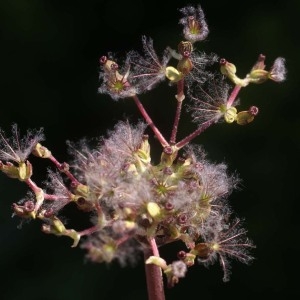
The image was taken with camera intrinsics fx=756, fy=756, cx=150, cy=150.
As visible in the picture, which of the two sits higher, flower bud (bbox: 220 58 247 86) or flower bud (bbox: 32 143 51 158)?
flower bud (bbox: 220 58 247 86)

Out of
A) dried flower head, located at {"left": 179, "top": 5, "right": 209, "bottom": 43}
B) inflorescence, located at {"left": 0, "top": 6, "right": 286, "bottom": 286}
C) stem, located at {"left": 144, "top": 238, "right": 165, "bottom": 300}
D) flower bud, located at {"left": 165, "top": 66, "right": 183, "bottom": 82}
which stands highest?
dried flower head, located at {"left": 179, "top": 5, "right": 209, "bottom": 43}

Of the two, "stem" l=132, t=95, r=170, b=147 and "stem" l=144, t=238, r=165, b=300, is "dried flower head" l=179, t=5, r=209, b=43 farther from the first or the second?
"stem" l=144, t=238, r=165, b=300

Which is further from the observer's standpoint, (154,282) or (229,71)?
(229,71)

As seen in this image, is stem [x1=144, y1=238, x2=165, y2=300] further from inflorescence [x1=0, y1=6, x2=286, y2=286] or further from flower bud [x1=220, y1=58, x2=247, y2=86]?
flower bud [x1=220, y1=58, x2=247, y2=86]

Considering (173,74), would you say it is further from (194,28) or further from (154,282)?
(154,282)

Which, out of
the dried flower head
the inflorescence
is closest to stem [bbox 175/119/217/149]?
the inflorescence

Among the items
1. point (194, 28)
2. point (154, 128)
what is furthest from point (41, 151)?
point (194, 28)

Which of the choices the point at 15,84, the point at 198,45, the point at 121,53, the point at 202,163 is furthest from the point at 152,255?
the point at 15,84

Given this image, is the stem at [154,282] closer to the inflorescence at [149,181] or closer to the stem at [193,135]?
the inflorescence at [149,181]

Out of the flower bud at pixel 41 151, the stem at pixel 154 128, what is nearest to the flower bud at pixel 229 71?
the stem at pixel 154 128

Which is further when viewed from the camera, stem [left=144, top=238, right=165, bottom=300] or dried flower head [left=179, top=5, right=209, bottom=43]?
dried flower head [left=179, top=5, right=209, bottom=43]

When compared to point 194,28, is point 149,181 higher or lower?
lower

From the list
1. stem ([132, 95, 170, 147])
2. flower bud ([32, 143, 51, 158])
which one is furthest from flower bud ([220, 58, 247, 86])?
flower bud ([32, 143, 51, 158])
